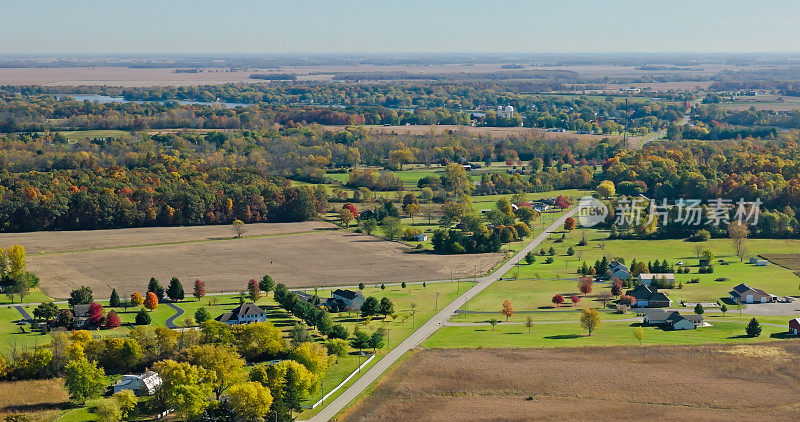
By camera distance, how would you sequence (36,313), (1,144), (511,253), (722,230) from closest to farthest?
(36,313)
(511,253)
(722,230)
(1,144)

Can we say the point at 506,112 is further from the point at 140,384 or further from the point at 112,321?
the point at 140,384

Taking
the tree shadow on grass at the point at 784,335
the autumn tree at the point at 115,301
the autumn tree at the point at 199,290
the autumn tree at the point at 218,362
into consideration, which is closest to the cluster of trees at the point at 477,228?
the autumn tree at the point at 199,290

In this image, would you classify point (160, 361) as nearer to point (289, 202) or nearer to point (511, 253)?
point (511, 253)

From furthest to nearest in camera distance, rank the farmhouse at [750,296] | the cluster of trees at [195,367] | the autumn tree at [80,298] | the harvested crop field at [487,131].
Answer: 1. the harvested crop field at [487,131]
2. the farmhouse at [750,296]
3. the autumn tree at [80,298]
4. the cluster of trees at [195,367]

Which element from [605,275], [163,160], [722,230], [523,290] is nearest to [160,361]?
[523,290]

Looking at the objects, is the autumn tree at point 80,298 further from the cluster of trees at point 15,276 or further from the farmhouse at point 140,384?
the farmhouse at point 140,384

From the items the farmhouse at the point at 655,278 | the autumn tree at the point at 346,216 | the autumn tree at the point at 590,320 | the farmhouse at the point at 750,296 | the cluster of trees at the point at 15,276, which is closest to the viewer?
the autumn tree at the point at 590,320
